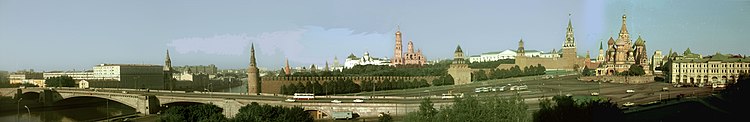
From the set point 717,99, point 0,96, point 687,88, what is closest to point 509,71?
point 687,88

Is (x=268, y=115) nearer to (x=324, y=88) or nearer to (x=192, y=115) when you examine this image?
(x=192, y=115)

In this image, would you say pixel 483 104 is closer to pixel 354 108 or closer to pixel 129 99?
pixel 354 108

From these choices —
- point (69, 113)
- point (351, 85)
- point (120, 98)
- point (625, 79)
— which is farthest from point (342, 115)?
point (69, 113)

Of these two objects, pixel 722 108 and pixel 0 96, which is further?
pixel 0 96

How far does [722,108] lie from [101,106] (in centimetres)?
3262

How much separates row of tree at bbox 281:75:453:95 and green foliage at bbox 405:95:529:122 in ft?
54.5

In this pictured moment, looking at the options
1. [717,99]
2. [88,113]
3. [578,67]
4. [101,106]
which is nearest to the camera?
[717,99]

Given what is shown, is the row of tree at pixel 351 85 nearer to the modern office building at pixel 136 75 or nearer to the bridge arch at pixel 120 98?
the bridge arch at pixel 120 98

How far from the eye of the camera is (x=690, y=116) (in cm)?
1259

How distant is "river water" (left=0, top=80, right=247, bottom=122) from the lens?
25547 mm

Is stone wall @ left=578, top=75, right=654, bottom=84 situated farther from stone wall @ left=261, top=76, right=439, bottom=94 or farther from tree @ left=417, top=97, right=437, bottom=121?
tree @ left=417, top=97, right=437, bottom=121

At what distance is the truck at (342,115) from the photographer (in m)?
18.6

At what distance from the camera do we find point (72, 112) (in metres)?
30.0

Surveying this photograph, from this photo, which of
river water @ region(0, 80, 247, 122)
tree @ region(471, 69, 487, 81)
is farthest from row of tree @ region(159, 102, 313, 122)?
tree @ region(471, 69, 487, 81)
